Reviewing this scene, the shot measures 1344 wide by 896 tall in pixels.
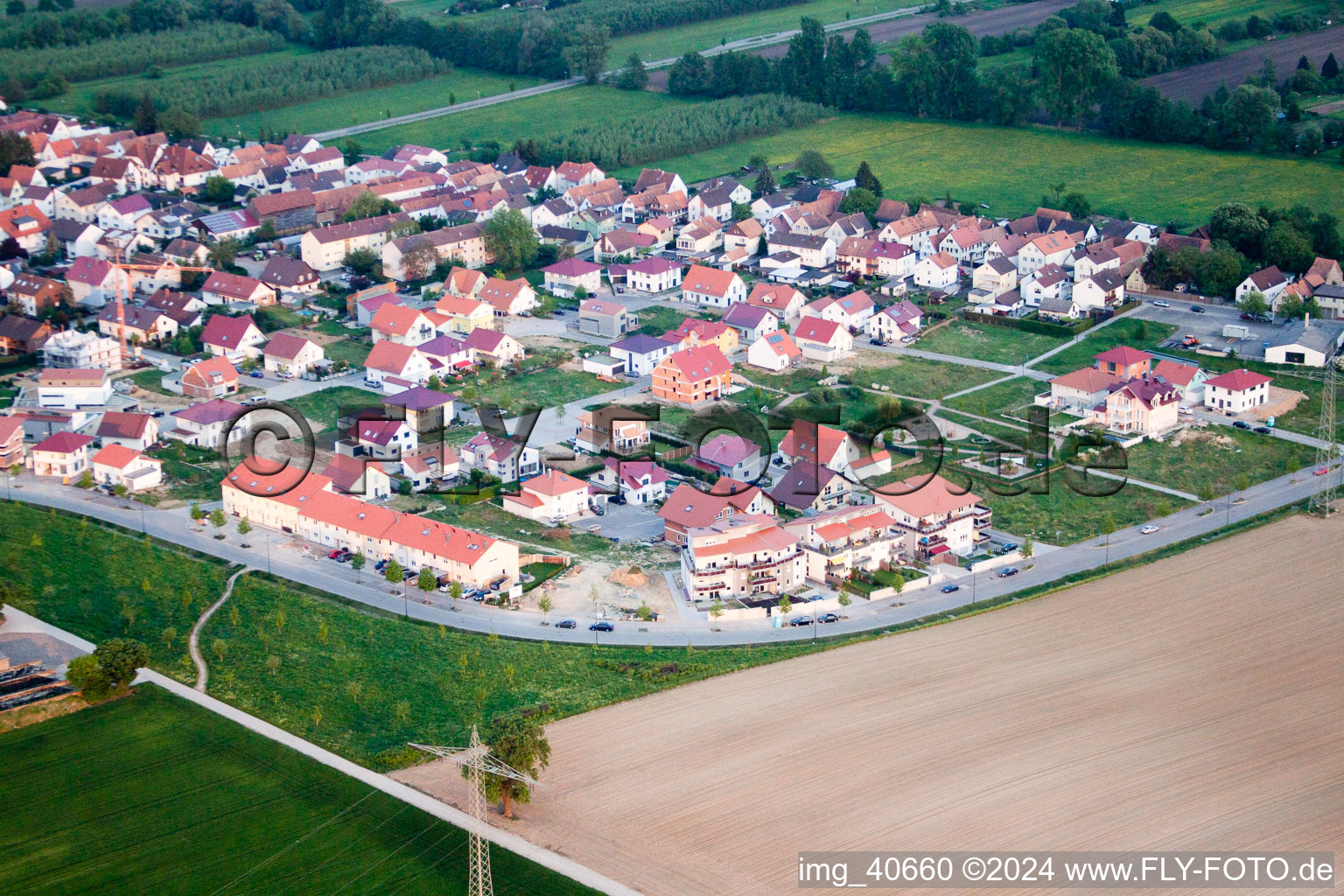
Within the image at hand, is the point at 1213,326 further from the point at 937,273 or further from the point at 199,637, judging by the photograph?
the point at 199,637

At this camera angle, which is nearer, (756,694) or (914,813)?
(914,813)

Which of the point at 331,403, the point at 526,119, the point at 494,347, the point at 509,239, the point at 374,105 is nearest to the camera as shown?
the point at 331,403

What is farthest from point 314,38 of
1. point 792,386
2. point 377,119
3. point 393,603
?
point 393,603

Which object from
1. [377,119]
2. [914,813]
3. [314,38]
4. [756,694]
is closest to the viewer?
[914,813]

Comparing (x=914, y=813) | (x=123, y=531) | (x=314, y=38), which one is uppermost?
(x=314, y=38)

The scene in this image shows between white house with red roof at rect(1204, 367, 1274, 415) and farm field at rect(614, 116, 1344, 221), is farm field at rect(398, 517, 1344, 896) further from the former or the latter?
farm field at rect(614, 116, 1344, 221)

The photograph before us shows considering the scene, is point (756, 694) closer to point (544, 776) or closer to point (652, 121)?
point (544, 776)

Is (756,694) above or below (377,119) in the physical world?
below

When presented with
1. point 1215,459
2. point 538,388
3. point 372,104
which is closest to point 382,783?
point 538,388
